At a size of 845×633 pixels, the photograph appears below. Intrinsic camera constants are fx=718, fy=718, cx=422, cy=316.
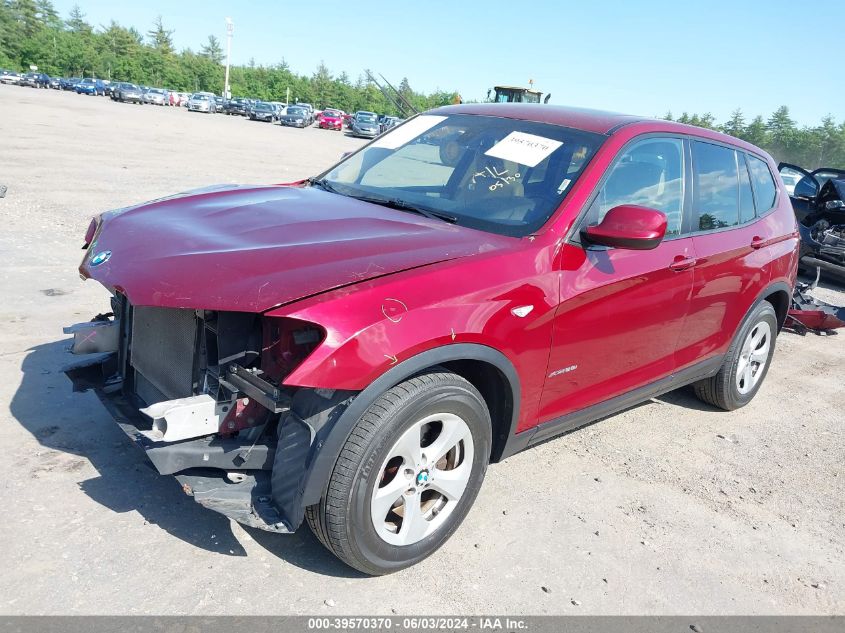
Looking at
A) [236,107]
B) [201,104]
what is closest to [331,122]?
[236,107]

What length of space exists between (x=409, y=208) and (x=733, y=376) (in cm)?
280

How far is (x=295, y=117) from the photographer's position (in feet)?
168

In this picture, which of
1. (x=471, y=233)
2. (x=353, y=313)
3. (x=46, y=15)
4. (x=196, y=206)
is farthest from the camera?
(x=46, y=15)

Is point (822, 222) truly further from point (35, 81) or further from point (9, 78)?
point (35, 81)

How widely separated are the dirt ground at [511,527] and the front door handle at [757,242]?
1.26 meters

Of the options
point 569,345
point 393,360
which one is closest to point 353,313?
point 393,360

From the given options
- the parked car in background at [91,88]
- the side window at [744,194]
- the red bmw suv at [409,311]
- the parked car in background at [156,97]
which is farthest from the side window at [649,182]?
the parked car in background at [91,88]

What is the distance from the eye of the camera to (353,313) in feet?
8.36

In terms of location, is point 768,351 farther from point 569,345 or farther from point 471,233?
point 471,233

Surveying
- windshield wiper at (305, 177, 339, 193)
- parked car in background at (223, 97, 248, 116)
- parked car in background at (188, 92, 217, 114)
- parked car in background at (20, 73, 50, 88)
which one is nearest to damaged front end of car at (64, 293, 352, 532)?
windshield wiper at (305, 177, 339, 193)

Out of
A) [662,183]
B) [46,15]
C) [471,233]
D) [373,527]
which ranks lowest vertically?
[373,527]

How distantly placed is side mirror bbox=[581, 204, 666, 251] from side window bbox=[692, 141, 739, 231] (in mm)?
1073

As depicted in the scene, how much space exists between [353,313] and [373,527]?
873 millimetres

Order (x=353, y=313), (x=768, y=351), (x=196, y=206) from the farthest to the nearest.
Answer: (x=768, y=351) → (x=196, y=206) → (x=353, y=313)
